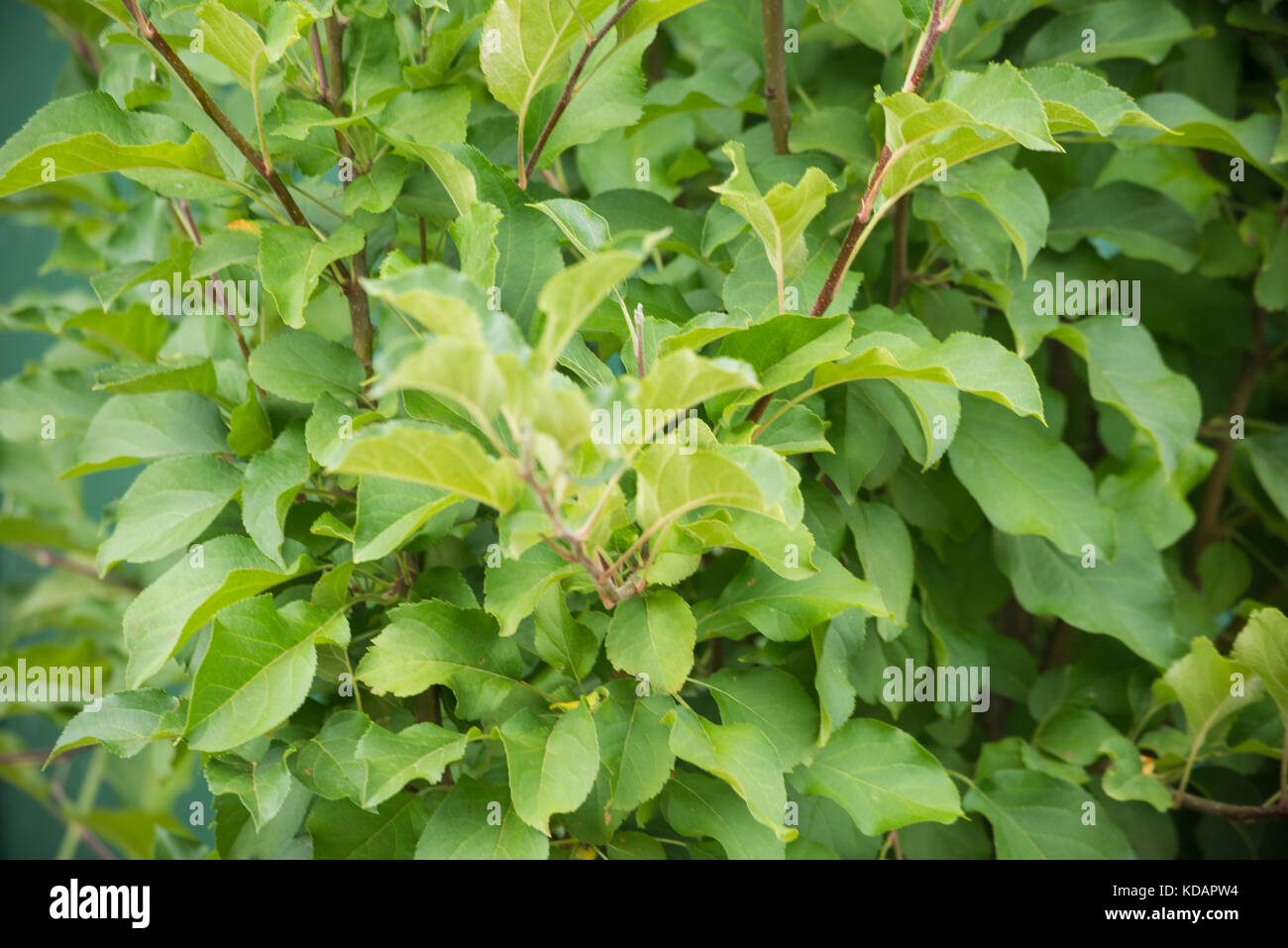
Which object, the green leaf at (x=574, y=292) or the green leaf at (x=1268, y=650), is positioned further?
the green leaf at (x=1268, y=650)

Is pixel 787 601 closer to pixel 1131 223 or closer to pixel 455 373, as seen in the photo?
pixel 455 373

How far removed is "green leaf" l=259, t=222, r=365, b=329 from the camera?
1.49 ft

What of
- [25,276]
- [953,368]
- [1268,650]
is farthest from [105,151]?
[25,276]

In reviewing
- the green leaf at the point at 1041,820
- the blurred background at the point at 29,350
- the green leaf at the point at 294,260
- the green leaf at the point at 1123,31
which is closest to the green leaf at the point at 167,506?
Answer: the green leaf at the point at 294,260

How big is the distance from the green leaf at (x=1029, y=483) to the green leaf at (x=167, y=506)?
1.25 feet

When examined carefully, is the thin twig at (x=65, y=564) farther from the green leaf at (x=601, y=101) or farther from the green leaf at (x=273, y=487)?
the green leaf at (x=601, y=101)

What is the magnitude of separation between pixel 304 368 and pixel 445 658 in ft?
0.54

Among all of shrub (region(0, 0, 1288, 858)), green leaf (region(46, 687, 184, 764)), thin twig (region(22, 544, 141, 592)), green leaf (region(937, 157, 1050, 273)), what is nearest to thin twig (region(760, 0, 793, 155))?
shrub (region(0, 0, 1288, 858))

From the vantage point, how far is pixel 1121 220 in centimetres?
63

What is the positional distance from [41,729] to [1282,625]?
1.46 metres

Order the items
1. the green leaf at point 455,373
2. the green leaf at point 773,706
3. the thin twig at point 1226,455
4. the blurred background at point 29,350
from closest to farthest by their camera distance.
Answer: the green leaf at point 455,373 < the green leaf at point 773,706 < the thin twig at point 1226,455 < the blurred background at point 29,350

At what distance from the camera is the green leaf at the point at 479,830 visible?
0.41 m

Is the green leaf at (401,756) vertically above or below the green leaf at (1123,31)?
below

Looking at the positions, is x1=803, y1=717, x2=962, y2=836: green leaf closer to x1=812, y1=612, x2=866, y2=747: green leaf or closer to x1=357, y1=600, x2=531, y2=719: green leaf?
x1=812, y1=612, x2=866, y2=747: green leaf
